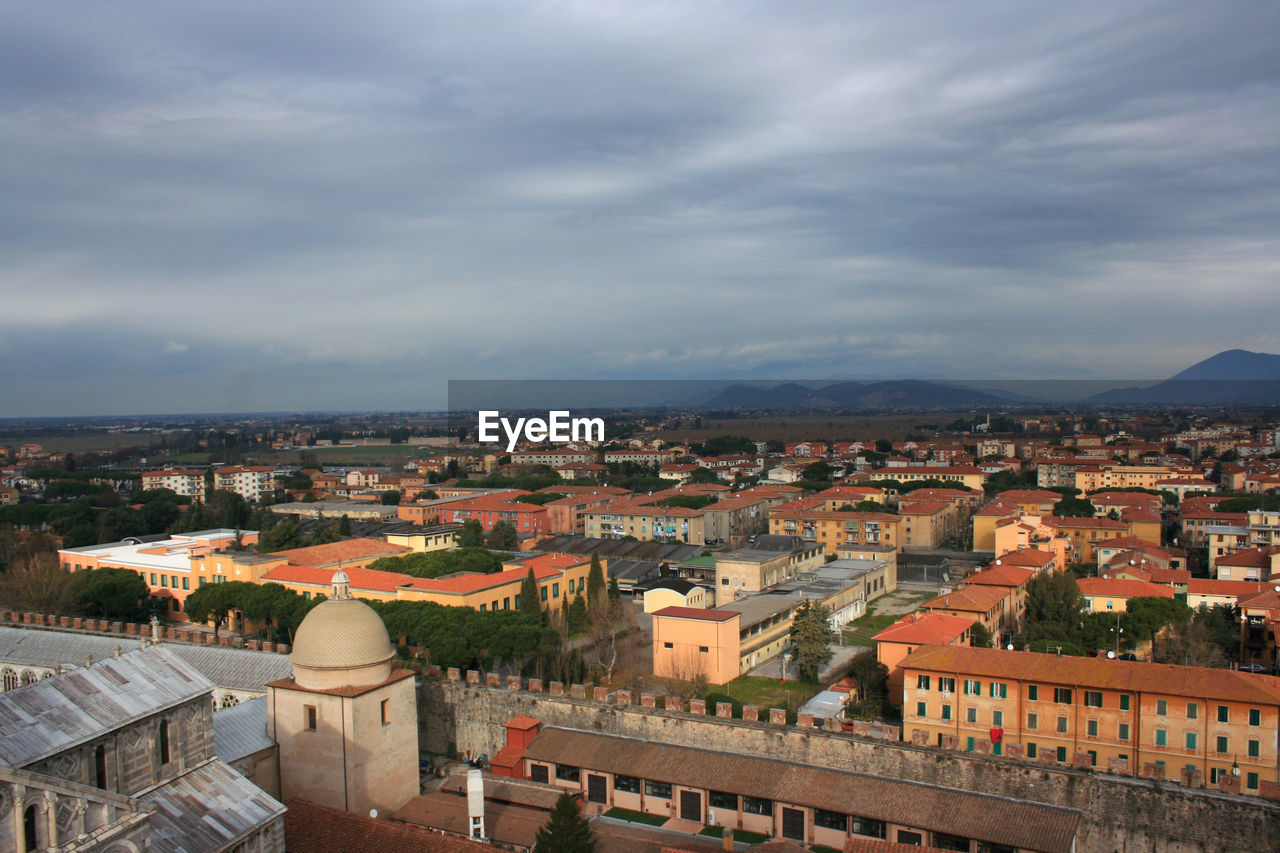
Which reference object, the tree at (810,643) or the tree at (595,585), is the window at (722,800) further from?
the tree at (595,585)

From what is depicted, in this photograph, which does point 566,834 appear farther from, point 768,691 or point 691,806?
point 768,691

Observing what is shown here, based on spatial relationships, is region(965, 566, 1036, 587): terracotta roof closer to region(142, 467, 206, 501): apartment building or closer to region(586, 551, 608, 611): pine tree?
region(586, 551, 608, 611): pine tree

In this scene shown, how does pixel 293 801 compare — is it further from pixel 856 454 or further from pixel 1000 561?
pixel 856 454

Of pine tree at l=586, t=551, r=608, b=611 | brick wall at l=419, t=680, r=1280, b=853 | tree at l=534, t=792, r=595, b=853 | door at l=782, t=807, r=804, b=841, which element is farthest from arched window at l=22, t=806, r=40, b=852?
pine tree at l=586, t=551, r=608, b=611

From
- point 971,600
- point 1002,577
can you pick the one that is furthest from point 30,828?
point 1002,577

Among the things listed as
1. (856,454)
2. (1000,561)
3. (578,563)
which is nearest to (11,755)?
(578,563)

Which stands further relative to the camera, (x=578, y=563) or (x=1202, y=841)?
(x=578, y=563)

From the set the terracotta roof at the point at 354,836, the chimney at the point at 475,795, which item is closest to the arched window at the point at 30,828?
the terracotta roof at the point at 354,836
